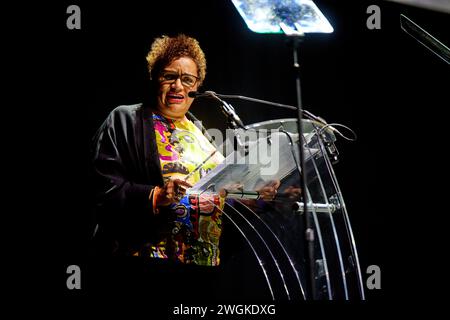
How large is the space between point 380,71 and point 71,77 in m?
1.78

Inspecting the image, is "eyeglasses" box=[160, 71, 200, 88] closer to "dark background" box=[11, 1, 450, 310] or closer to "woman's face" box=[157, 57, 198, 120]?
"woman's face" box=[157, 57, 198, 120]

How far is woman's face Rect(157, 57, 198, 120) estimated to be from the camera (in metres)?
2.32

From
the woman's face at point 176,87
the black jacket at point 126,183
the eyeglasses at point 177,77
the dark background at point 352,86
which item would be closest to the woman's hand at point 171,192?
the black jacket at point 126,183

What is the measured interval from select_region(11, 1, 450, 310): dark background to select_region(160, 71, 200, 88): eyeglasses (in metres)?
0.18

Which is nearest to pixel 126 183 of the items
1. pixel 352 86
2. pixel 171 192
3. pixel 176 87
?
pixel 171 192

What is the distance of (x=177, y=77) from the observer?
2361mm

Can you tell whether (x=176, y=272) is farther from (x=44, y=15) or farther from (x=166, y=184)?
(x=44, y=15)

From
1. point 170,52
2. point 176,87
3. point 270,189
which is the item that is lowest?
point 270,189

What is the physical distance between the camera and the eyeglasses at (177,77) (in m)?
2.35

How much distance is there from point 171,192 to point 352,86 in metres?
1.61

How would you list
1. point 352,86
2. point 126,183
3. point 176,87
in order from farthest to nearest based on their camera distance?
point 352,86
point 176,87
point 126,183

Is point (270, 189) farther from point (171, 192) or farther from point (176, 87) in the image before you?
point (176, 87)
